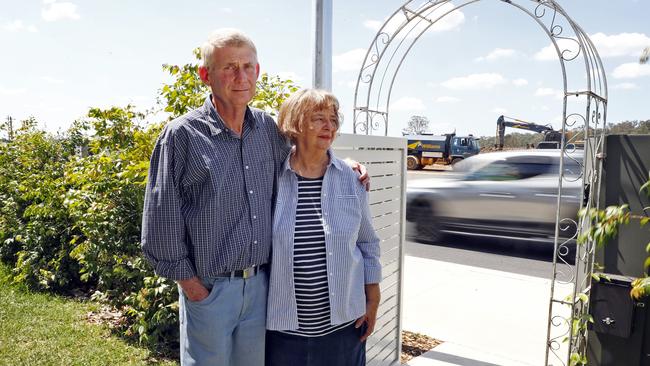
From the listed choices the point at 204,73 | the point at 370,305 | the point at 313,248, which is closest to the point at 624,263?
the point at 370,305

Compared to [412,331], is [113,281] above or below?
above

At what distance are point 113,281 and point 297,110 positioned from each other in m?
3.08

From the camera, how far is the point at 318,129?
1.93 meters

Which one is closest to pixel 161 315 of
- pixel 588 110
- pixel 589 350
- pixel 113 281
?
pixel 113 281

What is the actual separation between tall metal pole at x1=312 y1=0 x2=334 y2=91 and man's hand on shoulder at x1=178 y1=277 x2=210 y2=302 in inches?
64.7

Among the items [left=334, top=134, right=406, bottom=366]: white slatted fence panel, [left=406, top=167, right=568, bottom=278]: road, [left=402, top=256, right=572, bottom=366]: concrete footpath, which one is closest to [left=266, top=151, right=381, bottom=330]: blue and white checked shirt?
[left=334, top=134, right=406, bottom=366]: white slatted fence panel

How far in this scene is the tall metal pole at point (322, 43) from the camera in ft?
9.93

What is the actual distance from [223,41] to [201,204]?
614 millimetres

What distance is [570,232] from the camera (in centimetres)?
878

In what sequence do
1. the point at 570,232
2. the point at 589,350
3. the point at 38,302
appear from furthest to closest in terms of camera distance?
the point at 570,232 < the point at 38,302 < the point at 589,350

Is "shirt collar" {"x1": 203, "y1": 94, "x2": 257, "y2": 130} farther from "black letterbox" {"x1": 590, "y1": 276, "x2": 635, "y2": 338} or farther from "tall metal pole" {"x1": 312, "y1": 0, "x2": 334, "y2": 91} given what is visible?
"black letterbox" {"x1": 590, "y1": 276, "x2": 635, "y2": 338}

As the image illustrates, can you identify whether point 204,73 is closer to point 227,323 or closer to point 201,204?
point 201,204

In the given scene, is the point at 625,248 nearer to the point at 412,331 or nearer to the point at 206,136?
the point at 412,331

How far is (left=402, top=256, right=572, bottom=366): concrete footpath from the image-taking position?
3.88 m
